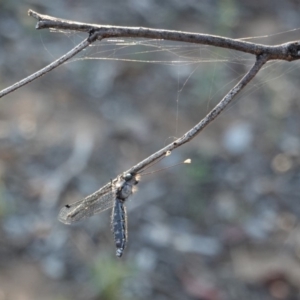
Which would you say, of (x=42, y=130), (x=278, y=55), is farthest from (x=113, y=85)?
(x=278, y=55)

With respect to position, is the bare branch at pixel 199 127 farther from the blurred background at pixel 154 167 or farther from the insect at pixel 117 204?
the blurred background at pixel 154 167

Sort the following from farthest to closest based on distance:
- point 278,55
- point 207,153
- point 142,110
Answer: point 142,110
point 207,153
point 278,55

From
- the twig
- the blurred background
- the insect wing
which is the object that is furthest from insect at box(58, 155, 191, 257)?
the blurred background

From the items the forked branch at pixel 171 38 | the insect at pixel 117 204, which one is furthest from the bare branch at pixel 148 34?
the insect at pixel 117 204

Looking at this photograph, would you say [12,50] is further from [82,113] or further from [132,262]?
[132,262]

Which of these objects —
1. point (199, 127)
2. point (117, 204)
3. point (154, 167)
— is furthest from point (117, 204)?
point (154, 167)

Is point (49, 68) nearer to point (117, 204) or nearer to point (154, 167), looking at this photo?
point (117, 204)

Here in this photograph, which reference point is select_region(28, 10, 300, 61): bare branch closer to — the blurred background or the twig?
the twig
